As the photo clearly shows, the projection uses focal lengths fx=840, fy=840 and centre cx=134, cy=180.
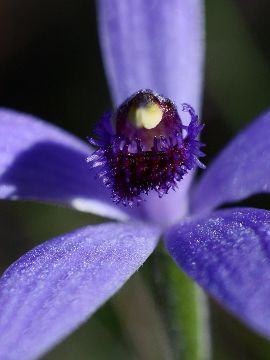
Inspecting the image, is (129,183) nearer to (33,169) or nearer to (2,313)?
(33,169)

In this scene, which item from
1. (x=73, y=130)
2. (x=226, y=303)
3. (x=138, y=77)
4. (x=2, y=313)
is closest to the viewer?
(x=226, y=303)

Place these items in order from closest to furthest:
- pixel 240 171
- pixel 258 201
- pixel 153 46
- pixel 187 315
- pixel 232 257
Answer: pixel 232 257 < pixel 187 315 < pixel 240 171 < pixel 153 46 < pixel 258 201

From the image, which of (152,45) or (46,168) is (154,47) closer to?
(152,45)

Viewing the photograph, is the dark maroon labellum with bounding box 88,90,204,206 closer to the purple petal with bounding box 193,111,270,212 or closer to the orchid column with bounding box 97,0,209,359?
the purple petal with bounding box 193,111,270,212

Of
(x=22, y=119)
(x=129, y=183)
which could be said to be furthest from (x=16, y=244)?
(x=129, y=183)

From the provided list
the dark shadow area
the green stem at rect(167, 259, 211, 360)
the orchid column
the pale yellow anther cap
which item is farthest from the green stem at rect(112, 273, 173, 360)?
the pale yellow anther cap

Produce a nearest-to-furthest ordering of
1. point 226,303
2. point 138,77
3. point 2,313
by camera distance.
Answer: point 226,303 → point 2,313 → point 138,77

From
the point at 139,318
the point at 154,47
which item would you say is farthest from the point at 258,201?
the point at 154,47
